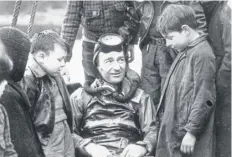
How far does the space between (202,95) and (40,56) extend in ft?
3.04

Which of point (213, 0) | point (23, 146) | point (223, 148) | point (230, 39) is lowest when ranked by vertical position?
point (223, 148)

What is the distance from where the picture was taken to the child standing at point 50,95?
264cm

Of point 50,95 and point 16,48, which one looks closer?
point 16,48

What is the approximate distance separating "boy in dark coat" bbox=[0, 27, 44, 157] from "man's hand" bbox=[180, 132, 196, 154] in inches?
31.3

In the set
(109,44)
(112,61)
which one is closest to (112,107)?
(112,61)

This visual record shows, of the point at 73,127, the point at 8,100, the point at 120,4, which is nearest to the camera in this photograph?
the point at 8,100

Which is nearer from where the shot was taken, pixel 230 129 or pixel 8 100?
pixel 8 100

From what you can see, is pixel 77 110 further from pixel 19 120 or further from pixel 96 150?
pixel 19 120

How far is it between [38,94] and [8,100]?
0.32 metres

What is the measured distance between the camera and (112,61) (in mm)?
2969

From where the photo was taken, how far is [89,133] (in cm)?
295

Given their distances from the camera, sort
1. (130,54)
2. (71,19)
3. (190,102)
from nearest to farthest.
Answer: (190,102), (130,54), (71,19)

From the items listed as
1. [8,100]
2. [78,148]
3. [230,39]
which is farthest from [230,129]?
[8,100]

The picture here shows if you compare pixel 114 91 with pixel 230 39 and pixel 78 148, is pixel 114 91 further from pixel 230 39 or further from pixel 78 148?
pixel 230 39
